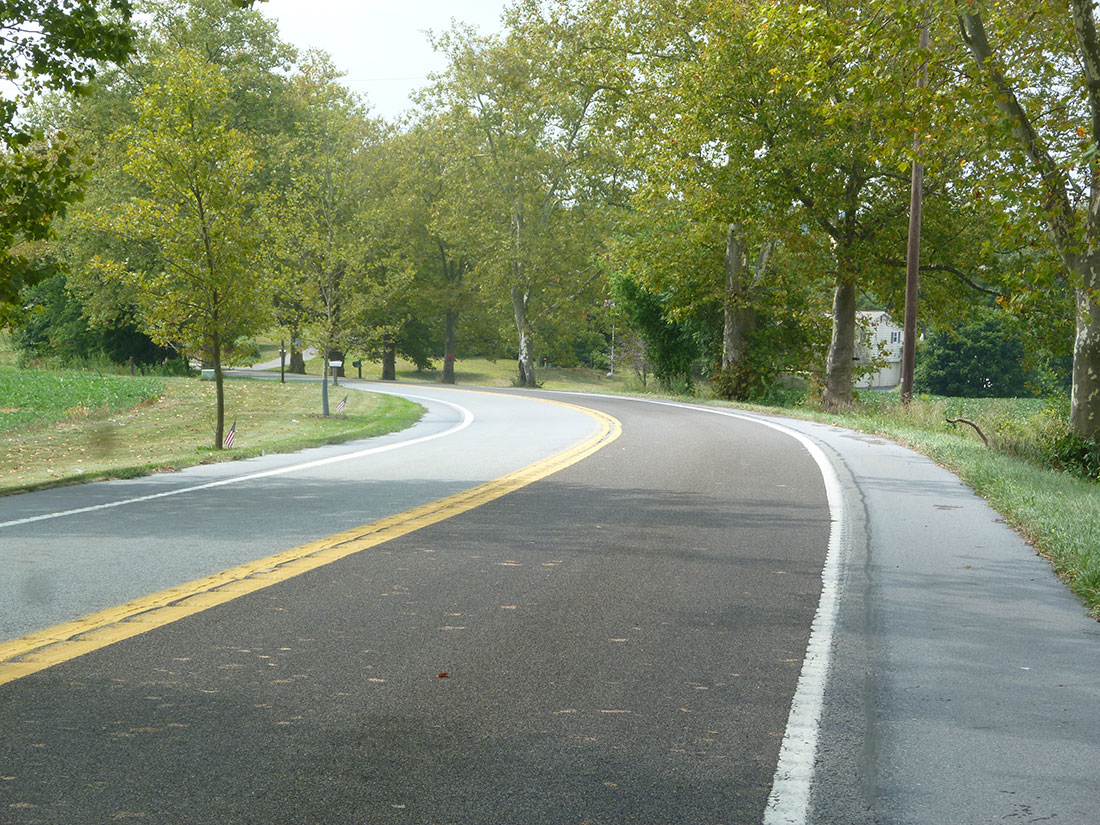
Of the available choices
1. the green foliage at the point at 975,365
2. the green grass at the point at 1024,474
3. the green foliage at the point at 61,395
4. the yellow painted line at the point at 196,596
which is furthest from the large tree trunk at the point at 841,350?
the green foliage at the point at 975,365

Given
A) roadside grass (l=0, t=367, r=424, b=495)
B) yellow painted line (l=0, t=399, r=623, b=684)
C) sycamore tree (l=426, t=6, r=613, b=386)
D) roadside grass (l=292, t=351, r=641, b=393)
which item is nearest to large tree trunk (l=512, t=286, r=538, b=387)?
sycamore tree (l=426, t=6, r=613, b=386)

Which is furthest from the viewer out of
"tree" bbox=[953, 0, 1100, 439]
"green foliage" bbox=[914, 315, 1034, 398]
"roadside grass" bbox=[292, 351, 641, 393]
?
"green foliage" bbox=[914, 315, 1034, 398]

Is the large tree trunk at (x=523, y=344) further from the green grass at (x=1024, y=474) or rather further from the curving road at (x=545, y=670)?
the curving road at (x=545, y=670)

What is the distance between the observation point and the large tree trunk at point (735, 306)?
32.1 metres

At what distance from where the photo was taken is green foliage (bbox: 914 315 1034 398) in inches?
2921

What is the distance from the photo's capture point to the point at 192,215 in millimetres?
17875

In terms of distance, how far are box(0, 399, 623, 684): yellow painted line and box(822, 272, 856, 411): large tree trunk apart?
68.9 ft

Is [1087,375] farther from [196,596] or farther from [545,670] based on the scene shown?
[196,596]

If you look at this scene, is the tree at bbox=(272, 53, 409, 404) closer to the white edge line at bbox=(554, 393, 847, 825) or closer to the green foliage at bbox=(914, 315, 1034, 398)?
the white edge line at bbox=(554, 393, 847, 825)

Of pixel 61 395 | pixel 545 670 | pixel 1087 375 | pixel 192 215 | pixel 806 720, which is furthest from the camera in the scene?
pixel 61 395

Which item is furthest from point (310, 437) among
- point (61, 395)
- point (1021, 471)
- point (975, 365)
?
point (975, 365)

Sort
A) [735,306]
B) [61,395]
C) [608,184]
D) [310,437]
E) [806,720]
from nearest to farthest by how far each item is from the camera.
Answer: [806,720], [310,437], [61,395], [735,306], [608,184]

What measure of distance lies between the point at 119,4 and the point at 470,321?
180 feet

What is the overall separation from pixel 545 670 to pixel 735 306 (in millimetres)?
28181
